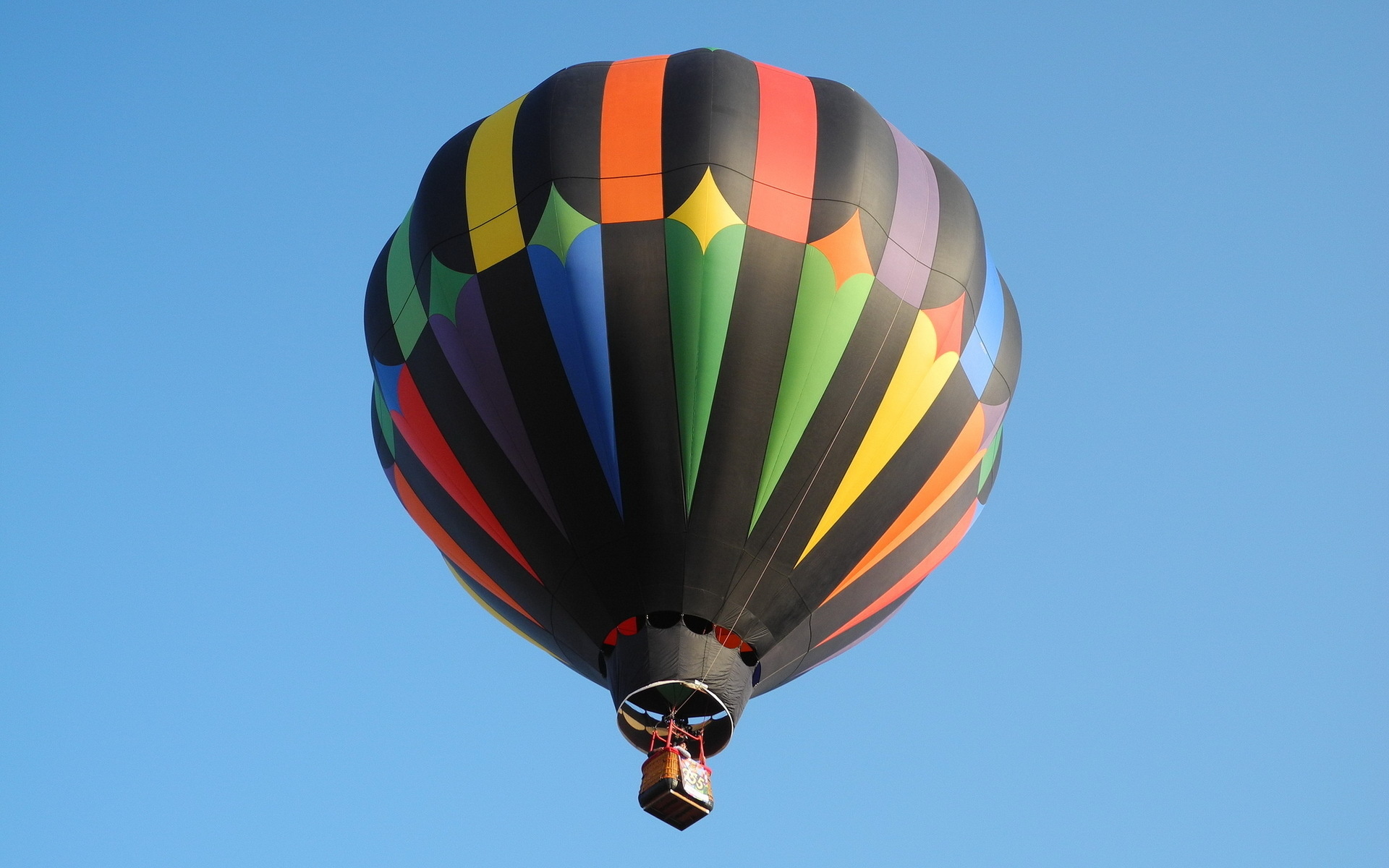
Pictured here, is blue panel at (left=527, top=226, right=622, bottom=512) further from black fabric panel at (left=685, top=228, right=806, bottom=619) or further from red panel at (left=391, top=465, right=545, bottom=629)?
red panel at (left=391, top=465, right=545, bottom=629)

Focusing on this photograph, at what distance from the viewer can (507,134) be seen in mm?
11531

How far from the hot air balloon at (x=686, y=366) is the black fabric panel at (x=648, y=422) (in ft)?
0.05

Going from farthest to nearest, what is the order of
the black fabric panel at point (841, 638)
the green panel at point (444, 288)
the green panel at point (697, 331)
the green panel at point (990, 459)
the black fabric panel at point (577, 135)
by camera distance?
the green panel at point (990, 459) → the black fabric panel at point (841, 638) → the green panel at point (444, 288) → the black fabric panel at point (577, 135) → the green panel at point (697, 331)

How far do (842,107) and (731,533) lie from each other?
2.87m

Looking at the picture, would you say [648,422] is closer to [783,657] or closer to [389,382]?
[783,657]

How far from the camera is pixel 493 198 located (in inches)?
441

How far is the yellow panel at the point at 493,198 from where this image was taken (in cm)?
1102

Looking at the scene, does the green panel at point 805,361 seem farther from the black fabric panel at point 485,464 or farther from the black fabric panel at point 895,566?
the black fabric panel at point 485,464

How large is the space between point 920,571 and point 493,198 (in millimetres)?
3743

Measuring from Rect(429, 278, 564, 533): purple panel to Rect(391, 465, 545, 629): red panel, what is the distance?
118 cm

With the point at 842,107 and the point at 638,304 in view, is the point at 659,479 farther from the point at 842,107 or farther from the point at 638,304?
the point at 842,107

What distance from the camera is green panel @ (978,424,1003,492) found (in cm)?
1240

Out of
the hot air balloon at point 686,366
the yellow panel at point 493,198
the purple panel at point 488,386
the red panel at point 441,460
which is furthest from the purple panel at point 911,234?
the red panel at point 441,460

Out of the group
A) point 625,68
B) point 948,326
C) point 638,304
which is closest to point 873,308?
point 948,326
